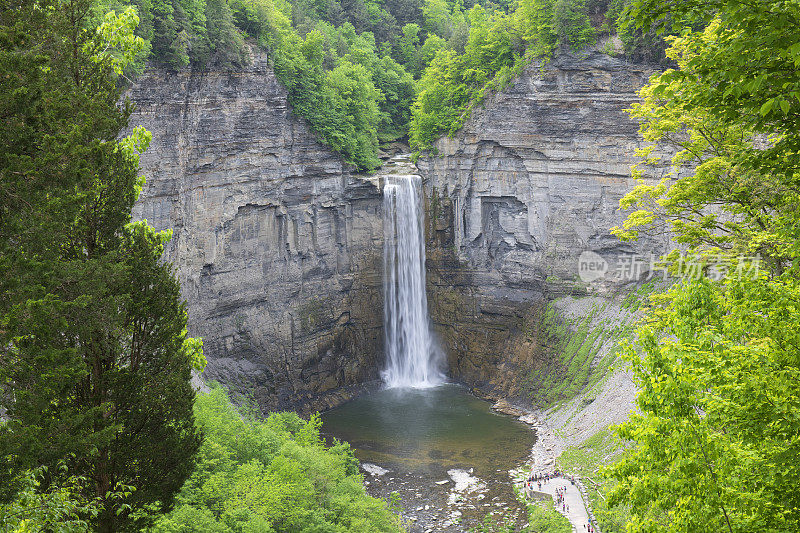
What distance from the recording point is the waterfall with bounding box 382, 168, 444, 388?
5272 centimetres

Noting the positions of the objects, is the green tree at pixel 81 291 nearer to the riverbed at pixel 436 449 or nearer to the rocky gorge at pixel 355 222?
the riverbed at pixel 436 449

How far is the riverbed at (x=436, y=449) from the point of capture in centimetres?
3341

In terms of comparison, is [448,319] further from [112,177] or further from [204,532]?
[112,177]

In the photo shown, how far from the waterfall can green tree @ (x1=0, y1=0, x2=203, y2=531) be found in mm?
37335

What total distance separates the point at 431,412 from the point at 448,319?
990cm

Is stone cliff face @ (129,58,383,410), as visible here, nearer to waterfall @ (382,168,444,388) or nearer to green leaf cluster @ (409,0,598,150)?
waterfall @ (382,168,444,388)

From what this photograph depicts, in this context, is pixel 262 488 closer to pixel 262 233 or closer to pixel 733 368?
pixel 733 368

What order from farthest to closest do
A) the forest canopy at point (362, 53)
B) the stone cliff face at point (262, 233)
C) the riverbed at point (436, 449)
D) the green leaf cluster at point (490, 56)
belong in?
the green leaf cluster at point (490, 56), the forest canopy at point (362, 53), the stone cliff face at point (262, 233), the riverbed at point (436, 449)

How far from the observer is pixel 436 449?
131ft

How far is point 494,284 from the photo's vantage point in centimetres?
5197

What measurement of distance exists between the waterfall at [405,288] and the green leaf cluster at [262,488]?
2228cm

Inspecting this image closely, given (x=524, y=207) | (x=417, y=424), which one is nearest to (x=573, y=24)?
(x=524, y=207)

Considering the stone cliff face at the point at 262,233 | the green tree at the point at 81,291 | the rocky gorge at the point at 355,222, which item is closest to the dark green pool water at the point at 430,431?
the rocky gorge at the point at 355,222

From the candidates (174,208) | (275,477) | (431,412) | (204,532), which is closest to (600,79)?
(431,412)
